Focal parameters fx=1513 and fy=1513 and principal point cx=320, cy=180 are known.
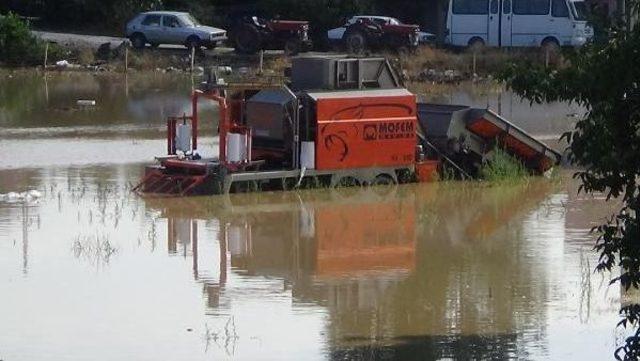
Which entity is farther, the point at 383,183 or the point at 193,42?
the point at 193,42

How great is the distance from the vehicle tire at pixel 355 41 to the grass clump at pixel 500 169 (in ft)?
81.3

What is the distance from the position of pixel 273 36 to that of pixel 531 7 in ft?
27.7

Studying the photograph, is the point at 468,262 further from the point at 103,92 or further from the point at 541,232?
the point at 103,92

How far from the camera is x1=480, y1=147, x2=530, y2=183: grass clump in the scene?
2269 centimetres

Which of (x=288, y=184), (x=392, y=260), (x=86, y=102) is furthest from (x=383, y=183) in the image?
(x=86, y=102)

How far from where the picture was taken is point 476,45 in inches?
1891

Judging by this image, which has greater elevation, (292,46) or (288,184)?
(292,46)

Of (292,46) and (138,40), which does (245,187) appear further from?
(138,40)

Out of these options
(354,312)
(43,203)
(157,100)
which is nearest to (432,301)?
(354,312)

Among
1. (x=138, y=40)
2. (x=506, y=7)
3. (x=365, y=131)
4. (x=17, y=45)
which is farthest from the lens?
(x=138, y=40)

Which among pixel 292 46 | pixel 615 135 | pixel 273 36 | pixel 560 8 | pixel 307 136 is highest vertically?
pixel 560 8

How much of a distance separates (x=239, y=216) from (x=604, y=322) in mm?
6682

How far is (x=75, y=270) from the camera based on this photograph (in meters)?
15.7

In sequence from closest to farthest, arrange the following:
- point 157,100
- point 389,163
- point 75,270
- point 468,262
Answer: point 75,270 → point 468,262 → point 389,163 → point 157,100
